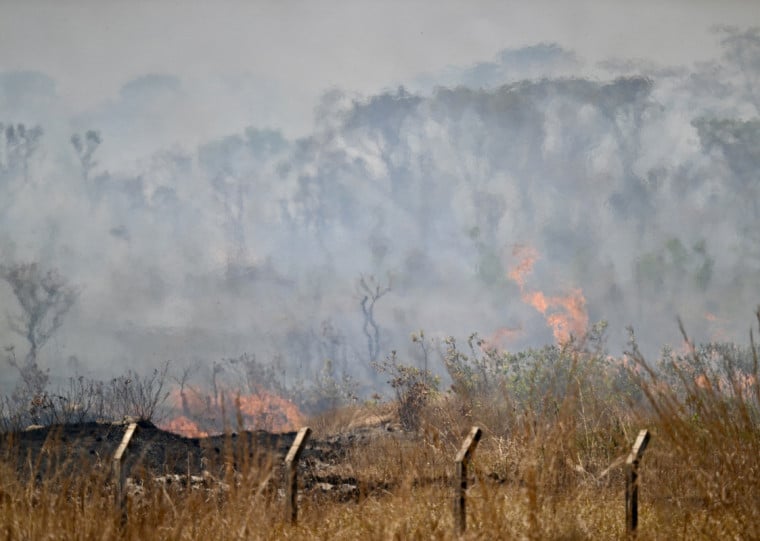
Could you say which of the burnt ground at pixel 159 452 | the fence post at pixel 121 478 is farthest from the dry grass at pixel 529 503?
the burnt ground at pixel 159 452

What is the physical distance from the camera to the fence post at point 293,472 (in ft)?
24.9

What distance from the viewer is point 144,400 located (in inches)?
711

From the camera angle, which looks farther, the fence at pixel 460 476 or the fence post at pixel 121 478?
the fence post at pixel 121 478

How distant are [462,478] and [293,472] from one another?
69.9 inches

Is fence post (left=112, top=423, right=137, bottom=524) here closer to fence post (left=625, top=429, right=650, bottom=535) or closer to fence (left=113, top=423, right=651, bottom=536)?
fence (left=113, top=423, right=651, bottom=536)

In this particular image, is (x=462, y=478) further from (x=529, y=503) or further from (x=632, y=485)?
(x=632, y=485)

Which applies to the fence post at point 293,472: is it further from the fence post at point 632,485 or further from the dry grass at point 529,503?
the fence post at point 632,485

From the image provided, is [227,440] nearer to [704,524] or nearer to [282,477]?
[704,524]

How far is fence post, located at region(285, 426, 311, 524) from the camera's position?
299 inches

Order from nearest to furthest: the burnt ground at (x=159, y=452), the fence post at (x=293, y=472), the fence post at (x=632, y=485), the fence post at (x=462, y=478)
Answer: the fence post at (x=462, y=478)
the fence post at (x=632, y=485)
the fence post at (x=293, y=472)
the burnt ground at (x=159, y=452)

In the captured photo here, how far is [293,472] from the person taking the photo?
25.2 feet

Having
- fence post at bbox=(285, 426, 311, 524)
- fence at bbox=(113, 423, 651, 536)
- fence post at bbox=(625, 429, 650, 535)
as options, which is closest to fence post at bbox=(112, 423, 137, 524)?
fence at bbox=(113, 423, 651, 536)

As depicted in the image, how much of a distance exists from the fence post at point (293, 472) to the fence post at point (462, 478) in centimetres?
160

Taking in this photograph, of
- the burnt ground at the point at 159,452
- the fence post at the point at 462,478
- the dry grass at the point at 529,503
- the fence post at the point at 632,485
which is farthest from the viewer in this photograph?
the burnt ground at the point at 159,452
